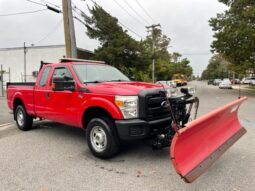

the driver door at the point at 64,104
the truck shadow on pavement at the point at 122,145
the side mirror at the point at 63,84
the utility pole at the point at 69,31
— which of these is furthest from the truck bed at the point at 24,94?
the utility pole at the point at 69,31

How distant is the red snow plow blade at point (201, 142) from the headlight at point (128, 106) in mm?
1191

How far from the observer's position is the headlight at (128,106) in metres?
4.67

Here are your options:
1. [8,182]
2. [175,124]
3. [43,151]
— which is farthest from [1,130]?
[175,124]

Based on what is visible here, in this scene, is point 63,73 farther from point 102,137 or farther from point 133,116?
point 133,116

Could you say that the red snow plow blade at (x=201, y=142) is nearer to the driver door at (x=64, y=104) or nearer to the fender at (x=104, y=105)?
the fender at (x=104, y=105)

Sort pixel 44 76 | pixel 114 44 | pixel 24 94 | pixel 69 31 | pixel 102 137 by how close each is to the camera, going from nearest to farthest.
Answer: pixel 102 137 < pixel 44 76 < pixel 24 94 < pixel 69 31 < pixel 114 44

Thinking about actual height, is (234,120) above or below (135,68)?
below

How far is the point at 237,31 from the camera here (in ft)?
75.7

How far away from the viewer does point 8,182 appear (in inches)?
161

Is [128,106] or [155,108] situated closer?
[128,106]

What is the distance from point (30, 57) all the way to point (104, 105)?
25970 mm

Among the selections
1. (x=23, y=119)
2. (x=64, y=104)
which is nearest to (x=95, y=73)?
(x=64, y=104)

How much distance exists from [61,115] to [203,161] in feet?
11.4

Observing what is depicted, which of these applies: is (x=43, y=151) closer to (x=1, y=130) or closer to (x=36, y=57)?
(x=1, y=130)
